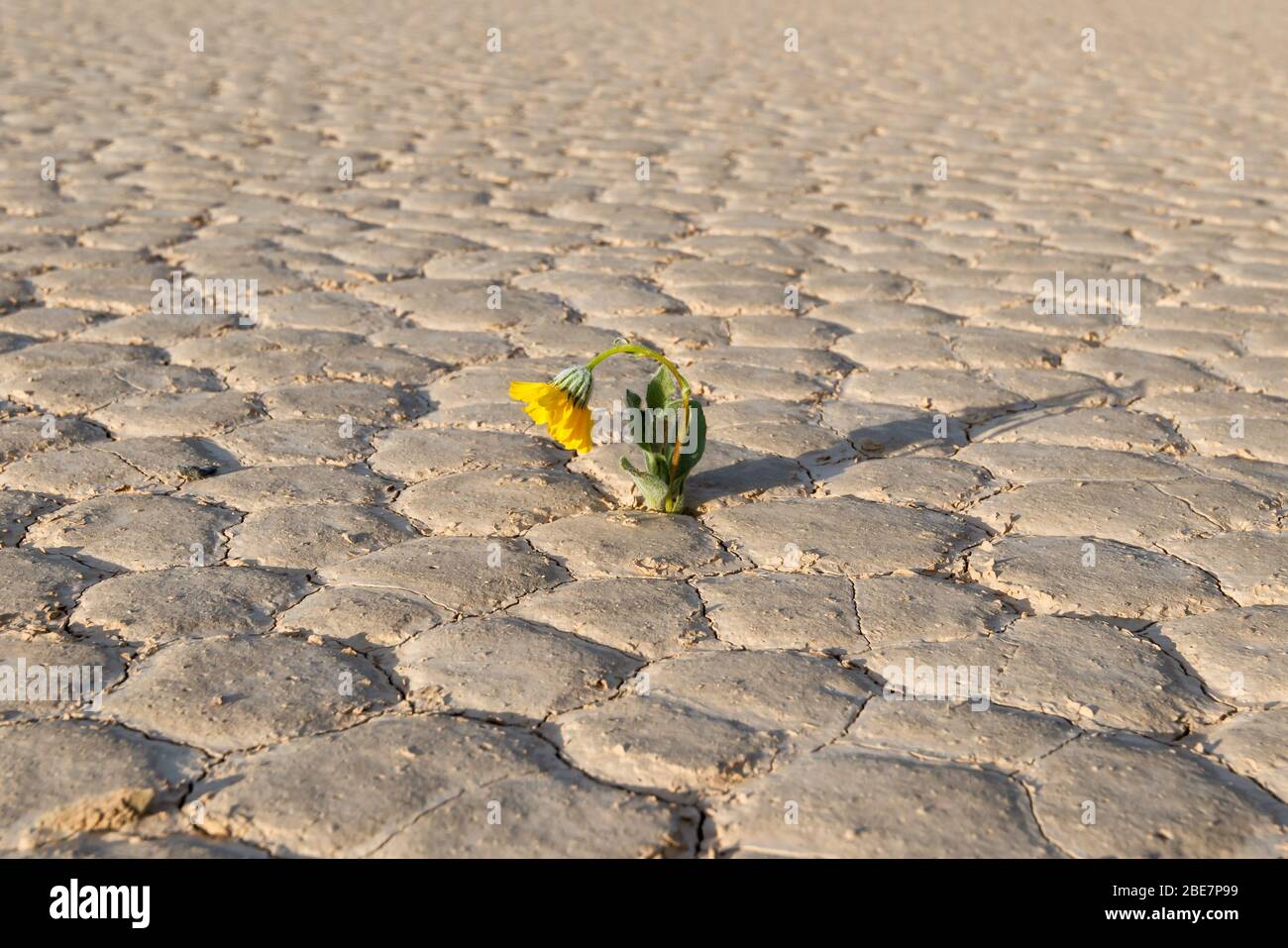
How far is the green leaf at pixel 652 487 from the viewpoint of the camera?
2.41 meters

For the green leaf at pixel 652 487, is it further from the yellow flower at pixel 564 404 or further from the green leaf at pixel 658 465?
the yellow flower at pixel 564 404

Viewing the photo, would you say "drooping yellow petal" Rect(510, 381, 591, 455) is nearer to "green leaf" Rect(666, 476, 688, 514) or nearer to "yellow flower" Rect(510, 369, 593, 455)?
"yellow flower" Rect(510, 369, 593, 455)

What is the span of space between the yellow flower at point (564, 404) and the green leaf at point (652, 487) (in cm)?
13

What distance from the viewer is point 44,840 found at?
5.10ft

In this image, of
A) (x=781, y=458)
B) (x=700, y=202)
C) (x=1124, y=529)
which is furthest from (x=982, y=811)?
(x=700, y=202)

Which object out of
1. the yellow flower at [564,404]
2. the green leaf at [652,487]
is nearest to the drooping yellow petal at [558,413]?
the yellow flower at [564,404]

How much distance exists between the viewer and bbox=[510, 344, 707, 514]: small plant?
229cm

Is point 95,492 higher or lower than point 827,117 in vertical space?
lower

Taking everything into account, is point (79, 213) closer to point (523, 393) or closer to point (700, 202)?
point (700, 202)

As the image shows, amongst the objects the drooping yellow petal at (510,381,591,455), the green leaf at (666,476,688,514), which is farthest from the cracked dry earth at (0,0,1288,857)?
the drooping yellow petal at (510,381,591,455)

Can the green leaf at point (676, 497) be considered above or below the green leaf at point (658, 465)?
below

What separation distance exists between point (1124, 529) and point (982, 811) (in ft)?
3.08

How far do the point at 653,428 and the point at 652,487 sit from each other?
0.11 metres

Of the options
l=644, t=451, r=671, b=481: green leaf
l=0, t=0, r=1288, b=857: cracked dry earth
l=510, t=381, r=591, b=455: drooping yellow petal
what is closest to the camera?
l=0, t=0, r=1288, b=857: cracked dry earth
